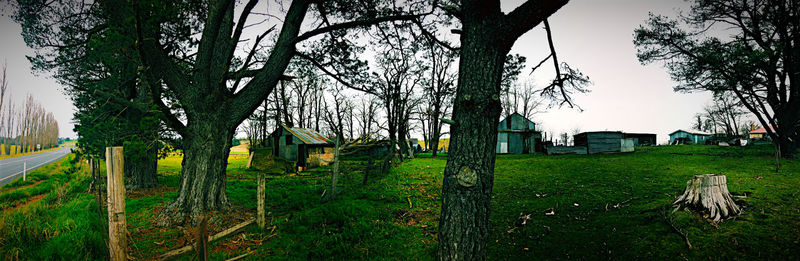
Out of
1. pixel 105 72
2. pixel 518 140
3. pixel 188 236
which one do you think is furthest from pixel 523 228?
pixel 518 140

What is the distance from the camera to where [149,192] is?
33.6 feet

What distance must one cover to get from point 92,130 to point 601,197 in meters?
11.4

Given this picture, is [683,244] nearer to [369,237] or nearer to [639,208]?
[639,208]

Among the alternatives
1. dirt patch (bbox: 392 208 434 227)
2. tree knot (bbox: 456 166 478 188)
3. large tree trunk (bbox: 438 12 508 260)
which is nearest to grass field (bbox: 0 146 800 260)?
dirt patch (bbox: 392 208 434 227)

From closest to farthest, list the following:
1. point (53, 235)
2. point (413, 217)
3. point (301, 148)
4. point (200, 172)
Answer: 1. point (53, 235)
2. point (200, 172)
3. point (413, 217)
4. point (301, 148)

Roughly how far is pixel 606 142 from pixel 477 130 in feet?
81.6

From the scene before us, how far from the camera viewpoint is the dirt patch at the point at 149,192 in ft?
31.6

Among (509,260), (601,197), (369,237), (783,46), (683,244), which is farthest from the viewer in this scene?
(783,46)

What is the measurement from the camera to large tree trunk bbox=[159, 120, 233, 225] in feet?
19.4

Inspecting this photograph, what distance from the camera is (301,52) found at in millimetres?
8219

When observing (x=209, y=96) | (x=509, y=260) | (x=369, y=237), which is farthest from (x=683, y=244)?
(x=209, y=96)

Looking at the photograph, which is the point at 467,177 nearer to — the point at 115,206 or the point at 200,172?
the point at 115,206

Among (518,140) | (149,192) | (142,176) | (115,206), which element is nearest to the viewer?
(115,206)

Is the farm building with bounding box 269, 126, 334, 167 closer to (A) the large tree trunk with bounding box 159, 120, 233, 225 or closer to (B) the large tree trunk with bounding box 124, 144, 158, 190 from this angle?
(B) the large tree trunk with bounding box 124, 144, 158, 190
